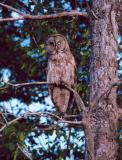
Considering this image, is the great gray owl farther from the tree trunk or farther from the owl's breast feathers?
the tree trunk

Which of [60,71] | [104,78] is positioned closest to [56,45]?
[60,71]

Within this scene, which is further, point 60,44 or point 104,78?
point 60,44

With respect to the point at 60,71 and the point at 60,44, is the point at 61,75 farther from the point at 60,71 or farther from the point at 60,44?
the point at 60,44

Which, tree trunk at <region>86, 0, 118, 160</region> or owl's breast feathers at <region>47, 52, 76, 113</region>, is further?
owl's breast feathers at <region>47, 52, 76, 113</region>

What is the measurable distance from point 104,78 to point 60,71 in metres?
1.10

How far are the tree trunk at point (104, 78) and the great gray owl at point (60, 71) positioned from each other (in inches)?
37.2

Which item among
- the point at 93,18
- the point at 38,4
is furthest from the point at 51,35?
the point at 93,18

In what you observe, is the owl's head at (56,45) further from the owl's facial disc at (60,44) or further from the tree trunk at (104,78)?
the tree trunk at (104,78)

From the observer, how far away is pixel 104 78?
453 cm

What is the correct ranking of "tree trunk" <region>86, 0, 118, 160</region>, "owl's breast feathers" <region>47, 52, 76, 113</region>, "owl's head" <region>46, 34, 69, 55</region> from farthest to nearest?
"owl's head" <region>46, 34, 69, 55</region>
"owl's breast feathers" <region>47, 52, 76, 113</region>
"tree trunk" <region>86, 0, 118, 160</region>

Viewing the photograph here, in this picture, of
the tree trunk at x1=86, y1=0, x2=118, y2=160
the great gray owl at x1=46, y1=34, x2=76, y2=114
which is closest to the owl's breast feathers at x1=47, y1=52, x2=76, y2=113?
the great gray owl at x1=46, y1=34, x2=76, y2=114

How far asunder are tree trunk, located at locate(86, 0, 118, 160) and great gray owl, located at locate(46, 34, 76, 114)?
94 centimetres

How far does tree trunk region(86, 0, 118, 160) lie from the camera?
14.6ft

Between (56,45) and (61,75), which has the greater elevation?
(56,45)
